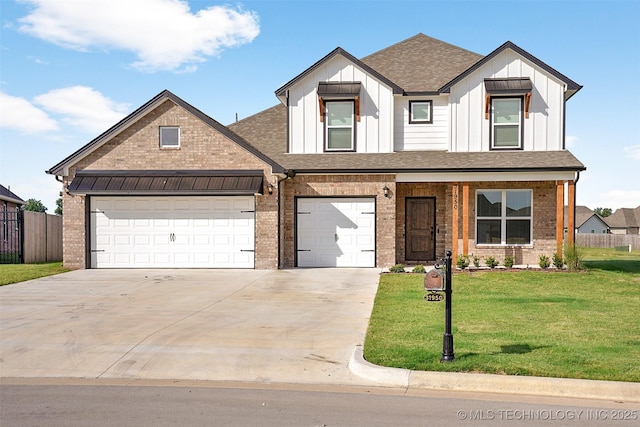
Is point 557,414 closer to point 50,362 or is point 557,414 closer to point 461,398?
point 461,398

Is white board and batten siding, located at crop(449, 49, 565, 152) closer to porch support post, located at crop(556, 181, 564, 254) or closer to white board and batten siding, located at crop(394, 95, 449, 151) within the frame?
white board and batten siding, located at crop(394, 95, 449, 151)

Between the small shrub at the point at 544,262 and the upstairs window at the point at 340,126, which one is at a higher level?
the upstairs window at the point at 340,126

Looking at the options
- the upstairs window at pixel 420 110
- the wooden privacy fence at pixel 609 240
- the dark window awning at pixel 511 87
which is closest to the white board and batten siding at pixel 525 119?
the dark window awning at pixel 511 87

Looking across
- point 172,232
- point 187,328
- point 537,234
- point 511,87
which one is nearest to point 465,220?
point 537,234

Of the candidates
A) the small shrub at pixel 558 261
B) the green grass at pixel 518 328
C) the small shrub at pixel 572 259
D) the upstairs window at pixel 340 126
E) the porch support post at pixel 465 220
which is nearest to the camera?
the green grass at pixel 518 328

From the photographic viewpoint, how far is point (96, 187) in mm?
17578

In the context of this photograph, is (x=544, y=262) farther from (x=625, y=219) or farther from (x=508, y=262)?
(x=625, y=219)

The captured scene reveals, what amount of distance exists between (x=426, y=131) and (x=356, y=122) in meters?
2.49

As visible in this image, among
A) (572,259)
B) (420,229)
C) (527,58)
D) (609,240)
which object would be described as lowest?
(609,240)

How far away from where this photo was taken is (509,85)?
1869 cm

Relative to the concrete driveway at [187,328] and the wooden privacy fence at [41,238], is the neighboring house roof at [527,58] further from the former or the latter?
the wooden privacy fence at [41,238]

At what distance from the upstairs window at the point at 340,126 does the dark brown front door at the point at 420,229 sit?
9.71ft

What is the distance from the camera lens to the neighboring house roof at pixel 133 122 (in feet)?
57.8

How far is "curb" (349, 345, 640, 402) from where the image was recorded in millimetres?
5988
